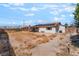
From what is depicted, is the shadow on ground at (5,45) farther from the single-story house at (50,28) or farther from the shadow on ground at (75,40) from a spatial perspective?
the shadow on ground at (75,40)

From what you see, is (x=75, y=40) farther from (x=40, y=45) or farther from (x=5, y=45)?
(x=5, y=45)

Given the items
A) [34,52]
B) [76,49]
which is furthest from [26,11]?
[76,49]

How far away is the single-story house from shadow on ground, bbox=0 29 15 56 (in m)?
0.22

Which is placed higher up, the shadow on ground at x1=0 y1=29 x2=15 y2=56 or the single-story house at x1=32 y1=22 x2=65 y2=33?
the single-story house at x1=32 y1=22 x2=65 y2=33

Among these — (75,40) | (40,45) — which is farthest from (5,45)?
(75,40)

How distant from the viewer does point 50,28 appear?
993mm

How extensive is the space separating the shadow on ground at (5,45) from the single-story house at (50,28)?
0.22 meters

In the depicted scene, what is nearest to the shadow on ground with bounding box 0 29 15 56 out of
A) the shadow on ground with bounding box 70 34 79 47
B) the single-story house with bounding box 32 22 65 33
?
the single-story house with bounding box 32 22 65 33

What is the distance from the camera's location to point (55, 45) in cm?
98

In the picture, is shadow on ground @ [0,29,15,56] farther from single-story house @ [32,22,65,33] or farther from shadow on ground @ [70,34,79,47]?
shadow on ground @ [70,34,79,47]

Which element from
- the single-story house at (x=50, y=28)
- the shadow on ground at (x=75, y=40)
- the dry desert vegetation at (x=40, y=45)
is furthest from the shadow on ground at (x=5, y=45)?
the shadow on ground at (x=75, y=40)

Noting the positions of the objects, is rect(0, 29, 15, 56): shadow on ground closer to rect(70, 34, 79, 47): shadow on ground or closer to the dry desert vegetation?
the dry desert vegetation

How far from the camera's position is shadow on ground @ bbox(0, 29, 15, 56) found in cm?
98

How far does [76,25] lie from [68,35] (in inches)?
4.0
